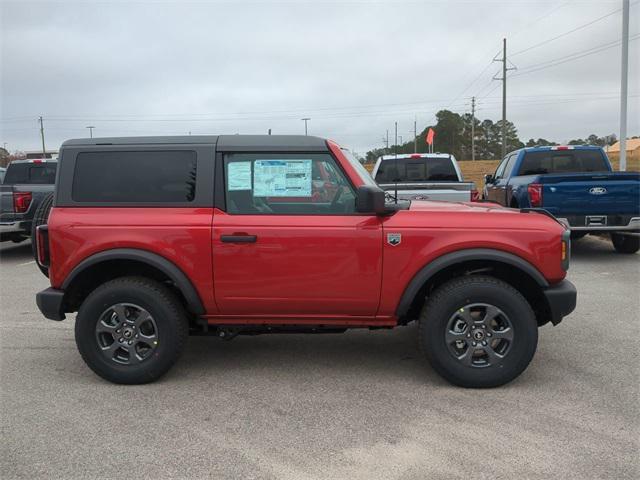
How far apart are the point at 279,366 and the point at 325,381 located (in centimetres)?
50

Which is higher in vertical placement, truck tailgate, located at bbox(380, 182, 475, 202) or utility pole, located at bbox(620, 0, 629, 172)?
utility pole, located at bbox(620, 0, 629, 172)

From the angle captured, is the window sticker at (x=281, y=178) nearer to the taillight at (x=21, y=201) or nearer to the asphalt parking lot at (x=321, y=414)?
the asphalt parking lot at (x=321, y=414)

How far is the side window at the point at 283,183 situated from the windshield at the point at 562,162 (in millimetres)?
7690

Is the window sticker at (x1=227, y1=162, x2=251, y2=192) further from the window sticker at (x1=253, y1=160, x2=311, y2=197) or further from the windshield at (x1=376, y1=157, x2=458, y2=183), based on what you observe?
the windshield at (x1=376, y1=157, x2=458, y2=183)

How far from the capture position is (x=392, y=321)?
13.4 ft

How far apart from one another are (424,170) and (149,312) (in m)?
7.75

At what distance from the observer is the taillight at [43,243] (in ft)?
13.3

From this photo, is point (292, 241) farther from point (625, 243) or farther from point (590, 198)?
point (625, 243)

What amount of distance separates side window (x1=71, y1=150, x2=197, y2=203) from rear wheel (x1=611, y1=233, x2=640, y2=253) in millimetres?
8485

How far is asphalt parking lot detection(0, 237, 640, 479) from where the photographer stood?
2971mm

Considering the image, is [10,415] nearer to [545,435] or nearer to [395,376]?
[395,376]

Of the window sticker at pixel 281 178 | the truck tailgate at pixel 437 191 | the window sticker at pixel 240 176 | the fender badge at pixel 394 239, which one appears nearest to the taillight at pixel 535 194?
the truck tailgate at pixel 437 191

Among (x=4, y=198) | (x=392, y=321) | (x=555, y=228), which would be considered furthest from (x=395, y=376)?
(x=4, y=198)

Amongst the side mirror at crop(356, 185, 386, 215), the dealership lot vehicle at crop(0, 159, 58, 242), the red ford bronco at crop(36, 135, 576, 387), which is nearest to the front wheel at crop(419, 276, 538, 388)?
the red ford bronco at crop(36, 135, 576, 387)
